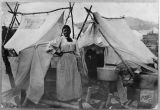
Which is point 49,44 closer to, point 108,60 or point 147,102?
point 108,60

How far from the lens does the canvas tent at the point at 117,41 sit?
9.32 ft

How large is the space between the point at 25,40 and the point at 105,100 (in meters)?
1.00

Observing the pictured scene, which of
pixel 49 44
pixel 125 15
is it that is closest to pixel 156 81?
pixel 125 15

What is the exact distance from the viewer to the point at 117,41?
113 inches

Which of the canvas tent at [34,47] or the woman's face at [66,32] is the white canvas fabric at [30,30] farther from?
the woman's face at [66,32]

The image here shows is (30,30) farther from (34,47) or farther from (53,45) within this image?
(53,45)

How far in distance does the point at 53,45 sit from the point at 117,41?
63 cm

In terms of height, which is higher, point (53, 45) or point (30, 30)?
point (30, 30)

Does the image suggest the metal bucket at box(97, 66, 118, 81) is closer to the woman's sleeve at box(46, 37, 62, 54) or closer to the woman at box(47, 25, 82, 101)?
the woman at box(47, 25, 82, 101)

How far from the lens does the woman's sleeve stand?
2.89 m

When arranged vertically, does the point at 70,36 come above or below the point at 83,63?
above

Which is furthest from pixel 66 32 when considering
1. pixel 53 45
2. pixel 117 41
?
pixel 117 41

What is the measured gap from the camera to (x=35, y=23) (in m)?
2.95

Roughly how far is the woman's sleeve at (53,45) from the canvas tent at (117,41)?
0.21 m
